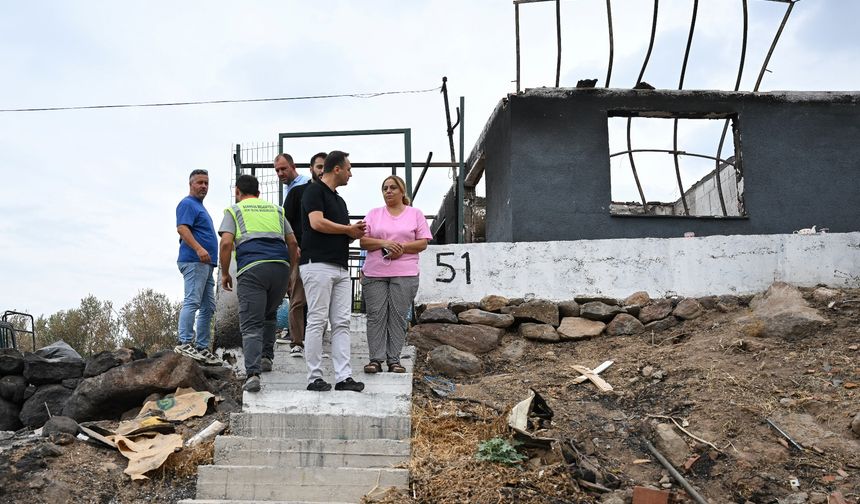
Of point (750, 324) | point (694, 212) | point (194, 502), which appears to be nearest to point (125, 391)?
point (194, 502)

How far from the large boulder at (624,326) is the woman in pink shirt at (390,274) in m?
2.83

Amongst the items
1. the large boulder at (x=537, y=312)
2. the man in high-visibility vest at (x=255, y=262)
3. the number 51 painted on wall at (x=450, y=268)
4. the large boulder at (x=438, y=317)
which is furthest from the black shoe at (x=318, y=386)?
the large boulder at (x=537, y=312)

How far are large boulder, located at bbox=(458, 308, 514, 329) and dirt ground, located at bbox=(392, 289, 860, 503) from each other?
433 millimetres

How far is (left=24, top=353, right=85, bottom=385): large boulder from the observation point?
7.30 m

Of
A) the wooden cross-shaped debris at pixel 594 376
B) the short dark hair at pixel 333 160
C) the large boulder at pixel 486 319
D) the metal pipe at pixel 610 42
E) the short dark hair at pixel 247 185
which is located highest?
the metal pipe at pixel 610 42

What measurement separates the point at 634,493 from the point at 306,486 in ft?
6.59

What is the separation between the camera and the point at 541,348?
328 inches

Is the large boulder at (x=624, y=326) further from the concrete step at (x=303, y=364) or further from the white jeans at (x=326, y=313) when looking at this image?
the white jeans at (x=326, y=313)

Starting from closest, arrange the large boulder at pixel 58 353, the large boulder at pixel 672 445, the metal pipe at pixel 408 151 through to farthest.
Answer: the large boulder at pixel 672 445 < the large boulder at pixel 58 353 < the metal pipe at pixel 408 151

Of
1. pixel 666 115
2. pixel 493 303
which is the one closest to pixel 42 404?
Answer: pixel 493 303

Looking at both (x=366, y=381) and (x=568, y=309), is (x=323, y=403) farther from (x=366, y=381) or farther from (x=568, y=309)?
(x=568, y=309)

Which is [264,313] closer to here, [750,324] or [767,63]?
[750,324]

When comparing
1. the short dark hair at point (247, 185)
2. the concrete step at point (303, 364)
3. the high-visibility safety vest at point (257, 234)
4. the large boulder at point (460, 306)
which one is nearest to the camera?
the high-visibility safety vest at point (257, 234)

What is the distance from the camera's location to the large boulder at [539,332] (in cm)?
844
